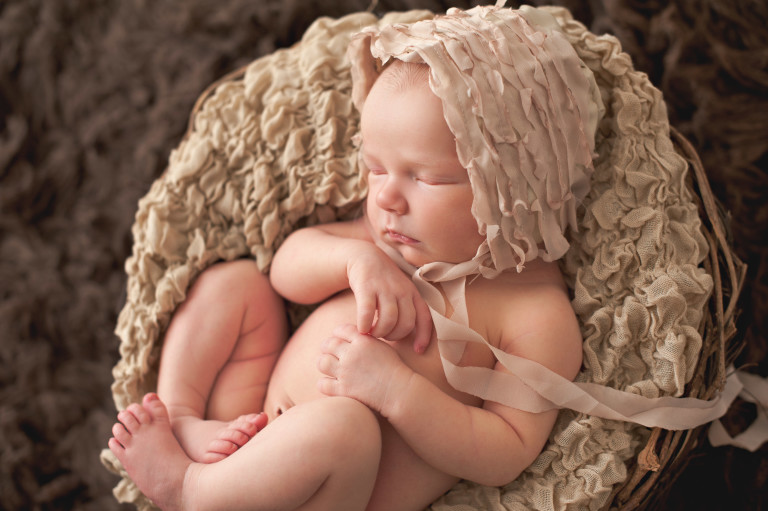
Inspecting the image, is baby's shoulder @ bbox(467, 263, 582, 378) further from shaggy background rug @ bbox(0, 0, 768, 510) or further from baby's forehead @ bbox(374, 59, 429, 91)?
shaggy background rug @ bbox(0, 0, 768, 510)

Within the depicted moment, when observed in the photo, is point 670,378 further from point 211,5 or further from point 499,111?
point 211,5

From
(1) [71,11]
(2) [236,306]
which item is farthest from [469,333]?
(1) [71,11]

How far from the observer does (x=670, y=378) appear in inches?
43.3

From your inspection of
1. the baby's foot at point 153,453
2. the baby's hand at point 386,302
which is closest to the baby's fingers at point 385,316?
the baby's hand at point 386,302

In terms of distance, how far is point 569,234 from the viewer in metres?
1.26

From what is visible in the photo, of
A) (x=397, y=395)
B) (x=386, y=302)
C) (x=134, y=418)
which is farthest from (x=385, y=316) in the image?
(x=134, y=418)

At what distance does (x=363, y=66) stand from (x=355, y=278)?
374mm

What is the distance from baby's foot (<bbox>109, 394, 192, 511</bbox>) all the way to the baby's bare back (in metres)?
0.19

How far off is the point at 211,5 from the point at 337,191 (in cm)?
69

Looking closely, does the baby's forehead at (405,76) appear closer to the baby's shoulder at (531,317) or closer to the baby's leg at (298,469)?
the baby's shoulder at (531,317)

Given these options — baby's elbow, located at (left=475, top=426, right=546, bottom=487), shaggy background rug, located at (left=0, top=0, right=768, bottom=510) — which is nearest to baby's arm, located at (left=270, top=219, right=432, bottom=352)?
baby's elbow, located at (left=475, top=426, right=546, bottom=487)

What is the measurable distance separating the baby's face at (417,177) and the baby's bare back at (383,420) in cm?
16

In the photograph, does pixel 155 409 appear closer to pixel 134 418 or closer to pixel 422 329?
pixel 134 418

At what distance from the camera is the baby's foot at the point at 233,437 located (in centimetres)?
111
